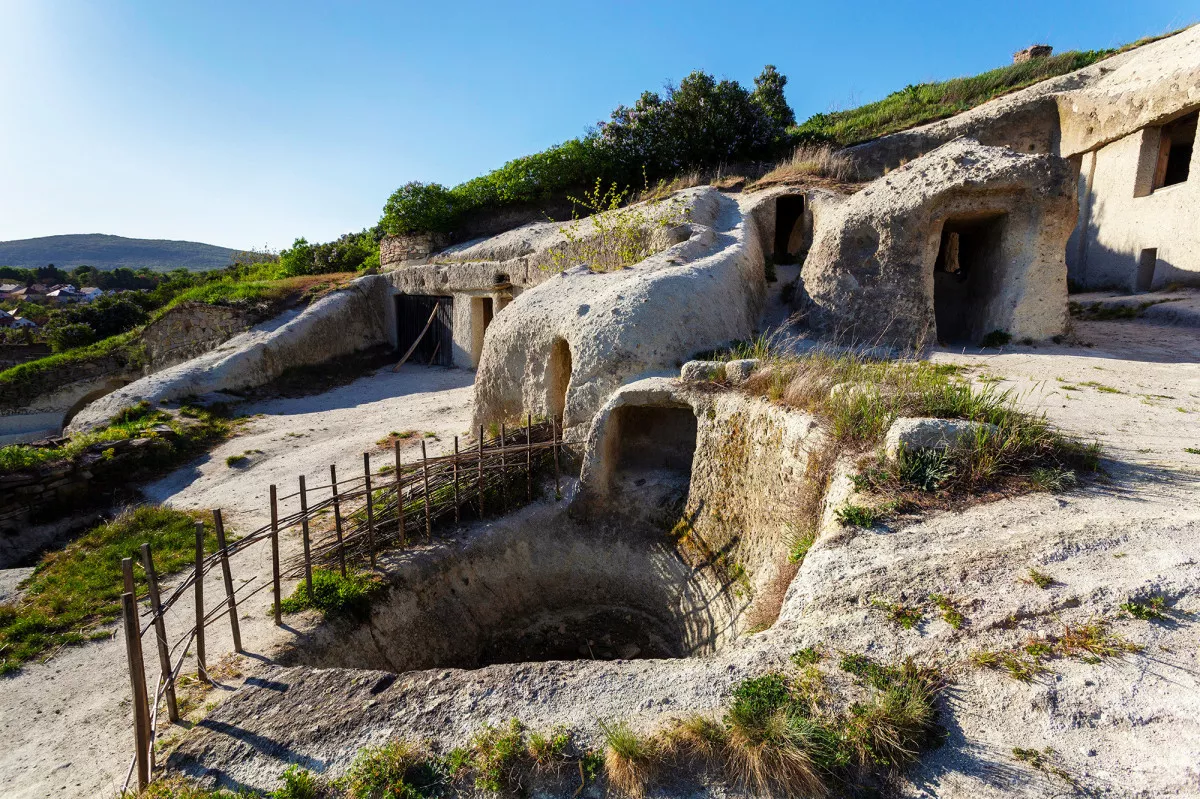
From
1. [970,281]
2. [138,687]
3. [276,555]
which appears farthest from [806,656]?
[970,281]

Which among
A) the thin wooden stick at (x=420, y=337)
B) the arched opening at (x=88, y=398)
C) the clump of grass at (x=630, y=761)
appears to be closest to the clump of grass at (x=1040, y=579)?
the clump of grass at (x=630, y=761)

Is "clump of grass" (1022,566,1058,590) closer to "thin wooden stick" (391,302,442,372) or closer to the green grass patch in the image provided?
"thin wooden stick" (391,302,442,372)

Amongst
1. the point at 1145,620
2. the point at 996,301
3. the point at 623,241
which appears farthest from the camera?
the point at 623,241

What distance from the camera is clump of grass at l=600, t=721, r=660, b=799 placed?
315 cm

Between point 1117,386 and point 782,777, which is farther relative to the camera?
point 1117,386

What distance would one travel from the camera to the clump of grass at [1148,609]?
10.9 feet

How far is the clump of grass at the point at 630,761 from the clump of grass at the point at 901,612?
168 centimetres

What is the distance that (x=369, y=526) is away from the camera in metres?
6.94

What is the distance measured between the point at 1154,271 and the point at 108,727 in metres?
18.9

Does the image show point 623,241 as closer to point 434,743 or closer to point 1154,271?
point 434,743

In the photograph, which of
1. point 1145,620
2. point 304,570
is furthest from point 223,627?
point 1145,620

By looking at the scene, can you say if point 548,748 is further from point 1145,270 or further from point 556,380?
point 1145,270

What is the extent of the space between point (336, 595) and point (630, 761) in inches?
169

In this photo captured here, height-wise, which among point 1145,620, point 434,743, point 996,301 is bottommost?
point 434,743
